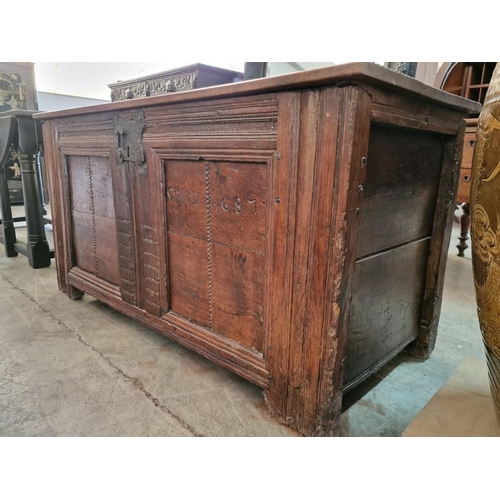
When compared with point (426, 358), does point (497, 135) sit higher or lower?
higher

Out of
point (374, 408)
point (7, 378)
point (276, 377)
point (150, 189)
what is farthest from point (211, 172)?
point (7, 378)

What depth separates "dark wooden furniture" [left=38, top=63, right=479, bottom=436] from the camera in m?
0.88

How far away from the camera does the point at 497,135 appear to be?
0.69 m

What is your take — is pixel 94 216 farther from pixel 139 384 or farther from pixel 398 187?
pixel 398 187

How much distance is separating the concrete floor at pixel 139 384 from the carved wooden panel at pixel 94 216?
261 millimetres

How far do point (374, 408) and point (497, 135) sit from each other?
88 cm

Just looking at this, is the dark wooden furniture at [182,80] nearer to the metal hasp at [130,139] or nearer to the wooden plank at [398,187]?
the metal hasp at [130,139]

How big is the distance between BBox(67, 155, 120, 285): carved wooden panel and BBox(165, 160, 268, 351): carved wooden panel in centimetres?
46

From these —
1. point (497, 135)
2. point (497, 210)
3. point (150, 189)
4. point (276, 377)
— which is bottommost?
point (276, 377)

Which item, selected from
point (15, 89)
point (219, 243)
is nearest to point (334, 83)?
point (219, 243)

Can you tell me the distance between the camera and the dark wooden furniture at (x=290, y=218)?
2.89ft

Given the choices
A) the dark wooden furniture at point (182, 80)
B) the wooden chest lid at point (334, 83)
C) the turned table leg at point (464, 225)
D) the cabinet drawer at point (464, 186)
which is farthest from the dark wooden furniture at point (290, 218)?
the turned table leg at point (464, 225)

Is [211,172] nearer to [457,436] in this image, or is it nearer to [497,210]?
[497,210]

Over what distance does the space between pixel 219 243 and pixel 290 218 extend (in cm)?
32
